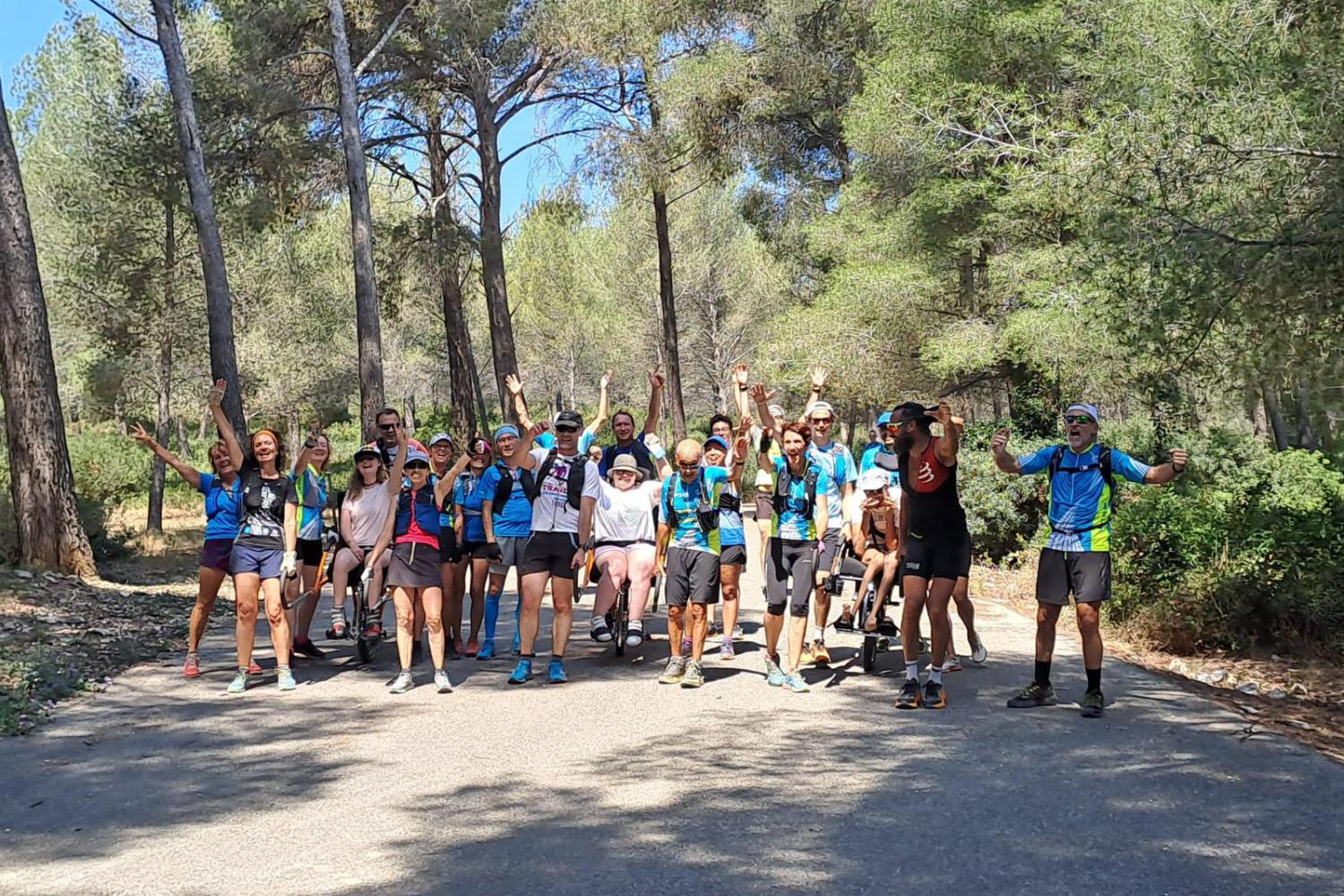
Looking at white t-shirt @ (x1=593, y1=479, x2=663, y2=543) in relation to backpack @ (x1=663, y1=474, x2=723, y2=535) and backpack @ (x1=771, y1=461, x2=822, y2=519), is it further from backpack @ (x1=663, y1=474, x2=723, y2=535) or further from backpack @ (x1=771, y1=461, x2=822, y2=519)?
backpack @ (x1=771, y1=461, x2=822, y2=519)

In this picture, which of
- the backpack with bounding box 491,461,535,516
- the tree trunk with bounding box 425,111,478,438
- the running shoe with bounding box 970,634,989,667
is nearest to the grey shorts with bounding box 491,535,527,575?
the backpack with bounding box 491,461,535,516

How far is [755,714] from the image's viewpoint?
7.39 meters

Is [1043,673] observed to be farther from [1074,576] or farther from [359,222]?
[359,222]

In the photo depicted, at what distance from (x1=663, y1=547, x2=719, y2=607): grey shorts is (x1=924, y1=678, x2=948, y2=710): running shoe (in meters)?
1.61

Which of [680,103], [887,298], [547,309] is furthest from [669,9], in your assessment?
Answer: [547,309]

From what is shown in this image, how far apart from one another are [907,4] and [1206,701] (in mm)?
14490

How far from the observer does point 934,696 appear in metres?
7.54

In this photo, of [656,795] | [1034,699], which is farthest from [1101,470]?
[656,795]

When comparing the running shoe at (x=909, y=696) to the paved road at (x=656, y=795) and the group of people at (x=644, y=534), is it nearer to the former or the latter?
the group of people at (x=644, y=534)

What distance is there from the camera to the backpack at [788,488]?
8.21m

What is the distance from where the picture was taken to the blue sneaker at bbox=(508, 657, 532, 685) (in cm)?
840

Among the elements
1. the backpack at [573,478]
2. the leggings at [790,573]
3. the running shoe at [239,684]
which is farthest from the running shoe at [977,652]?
the running shoe at [239,684]

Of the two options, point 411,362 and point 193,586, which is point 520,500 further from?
point 411,362

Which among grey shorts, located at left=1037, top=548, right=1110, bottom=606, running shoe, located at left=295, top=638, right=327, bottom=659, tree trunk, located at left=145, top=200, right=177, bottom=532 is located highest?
tree trunk, located at left=145, top=200, right=177, bottom=532
